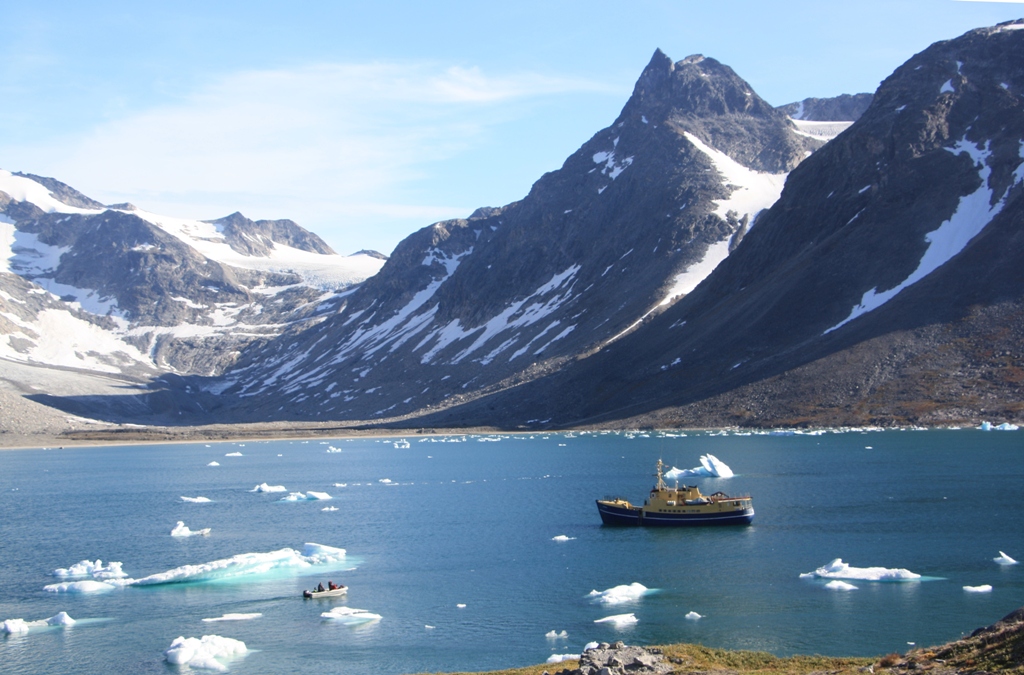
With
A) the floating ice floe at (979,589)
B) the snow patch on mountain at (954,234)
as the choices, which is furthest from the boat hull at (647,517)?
the snow patch on mountain at (954,234)

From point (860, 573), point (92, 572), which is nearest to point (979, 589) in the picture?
point (860, 573)

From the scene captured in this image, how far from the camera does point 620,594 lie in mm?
46812

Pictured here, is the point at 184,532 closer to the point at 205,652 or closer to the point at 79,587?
the point at 79,587

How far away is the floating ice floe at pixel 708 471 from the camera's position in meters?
88.1

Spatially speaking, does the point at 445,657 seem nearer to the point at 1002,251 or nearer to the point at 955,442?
the point at 955,442

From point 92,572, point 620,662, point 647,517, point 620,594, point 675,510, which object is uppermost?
point 620,662

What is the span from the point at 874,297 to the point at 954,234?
56.6ft

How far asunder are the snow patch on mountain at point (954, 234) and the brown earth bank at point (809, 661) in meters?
123

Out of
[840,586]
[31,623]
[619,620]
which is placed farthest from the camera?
[31,623]

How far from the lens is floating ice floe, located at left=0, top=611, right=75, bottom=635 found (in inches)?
1769

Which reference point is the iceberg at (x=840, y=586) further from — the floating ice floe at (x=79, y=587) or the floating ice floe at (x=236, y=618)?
the floating ice floe at (x=79, y=587)

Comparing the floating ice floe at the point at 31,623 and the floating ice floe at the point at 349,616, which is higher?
the floating ice floe at the point at 349,616

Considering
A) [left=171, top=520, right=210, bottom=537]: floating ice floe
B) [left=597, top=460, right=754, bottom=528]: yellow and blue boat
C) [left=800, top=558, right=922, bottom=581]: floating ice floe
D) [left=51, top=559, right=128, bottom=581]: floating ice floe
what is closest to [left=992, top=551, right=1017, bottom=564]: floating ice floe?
[left=800, top=558, right=922, bottom=581]: floating ice floe

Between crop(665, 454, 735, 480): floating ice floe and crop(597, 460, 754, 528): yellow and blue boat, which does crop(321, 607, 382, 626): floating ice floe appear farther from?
crop(665, 454, 735, 480): floating ice floe
